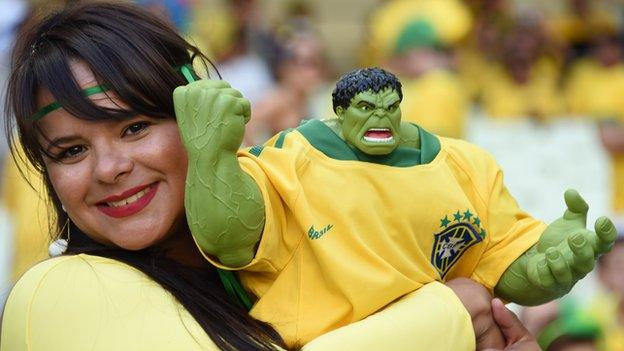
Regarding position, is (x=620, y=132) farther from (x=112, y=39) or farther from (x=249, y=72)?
(x=112, y=39)

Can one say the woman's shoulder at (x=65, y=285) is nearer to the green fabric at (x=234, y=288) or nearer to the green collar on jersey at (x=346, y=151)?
the green fabric at (x=234, y=288)

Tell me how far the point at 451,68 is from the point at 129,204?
18.0ft

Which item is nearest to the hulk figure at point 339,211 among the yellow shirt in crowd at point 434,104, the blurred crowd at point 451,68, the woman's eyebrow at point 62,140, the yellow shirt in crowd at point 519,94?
the woman's eyebrow at point 62,140

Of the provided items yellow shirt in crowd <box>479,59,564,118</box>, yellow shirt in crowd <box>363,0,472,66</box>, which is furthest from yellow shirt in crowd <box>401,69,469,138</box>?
yellow shirt in crowd <box>479,59,564,118</box>

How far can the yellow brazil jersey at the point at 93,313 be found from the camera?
247 cm

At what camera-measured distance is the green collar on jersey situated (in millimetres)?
2574

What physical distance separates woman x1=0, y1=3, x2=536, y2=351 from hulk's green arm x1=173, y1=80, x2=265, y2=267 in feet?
0.57

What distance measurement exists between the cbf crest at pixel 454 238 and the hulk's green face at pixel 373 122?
0.21 meters

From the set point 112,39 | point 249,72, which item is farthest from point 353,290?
point 249,72

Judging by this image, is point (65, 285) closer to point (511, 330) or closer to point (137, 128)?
point (137, 128)

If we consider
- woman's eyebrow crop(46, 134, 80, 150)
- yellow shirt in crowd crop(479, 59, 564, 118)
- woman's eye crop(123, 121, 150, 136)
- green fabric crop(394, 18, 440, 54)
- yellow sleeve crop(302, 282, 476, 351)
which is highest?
woman's eye crop(123, 121, 150, 136)

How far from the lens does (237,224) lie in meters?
2.41

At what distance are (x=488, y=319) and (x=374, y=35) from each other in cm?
672

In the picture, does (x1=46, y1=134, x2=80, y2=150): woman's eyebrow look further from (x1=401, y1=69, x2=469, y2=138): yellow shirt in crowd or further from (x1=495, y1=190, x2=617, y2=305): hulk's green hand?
(x1=401, y1=69, x2=469, y2=138): yellow shirt in crowd
